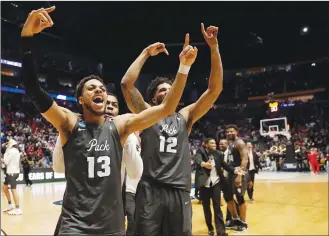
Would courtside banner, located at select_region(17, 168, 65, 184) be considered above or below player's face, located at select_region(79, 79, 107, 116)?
below

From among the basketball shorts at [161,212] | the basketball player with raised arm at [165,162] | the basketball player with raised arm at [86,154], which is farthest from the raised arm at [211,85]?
the basketball player with raised arm at [86,154]

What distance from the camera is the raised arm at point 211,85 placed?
336 cm

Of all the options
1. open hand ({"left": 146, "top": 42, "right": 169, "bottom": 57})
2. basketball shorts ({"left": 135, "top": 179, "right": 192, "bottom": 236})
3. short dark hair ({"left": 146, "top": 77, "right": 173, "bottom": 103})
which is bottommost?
basketball shorts ({"left": 135, "top": 179, "right": 192, "bottom": 236})

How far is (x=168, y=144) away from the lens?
328 cm

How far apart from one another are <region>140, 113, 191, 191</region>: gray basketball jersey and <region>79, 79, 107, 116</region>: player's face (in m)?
0.82

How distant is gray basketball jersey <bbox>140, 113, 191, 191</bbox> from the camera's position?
3188mm

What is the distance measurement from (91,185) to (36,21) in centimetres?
114

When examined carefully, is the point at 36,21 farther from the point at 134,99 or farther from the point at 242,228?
the point at 242,228

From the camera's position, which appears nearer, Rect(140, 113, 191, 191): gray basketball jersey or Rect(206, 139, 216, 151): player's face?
Rect(140, 113, 191, 191): gray basketball jersey

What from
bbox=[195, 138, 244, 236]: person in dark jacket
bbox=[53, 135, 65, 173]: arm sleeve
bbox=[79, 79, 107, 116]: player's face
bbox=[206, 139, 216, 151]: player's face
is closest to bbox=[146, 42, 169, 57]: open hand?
bbox=[79, 79, 107, 116]: player's face

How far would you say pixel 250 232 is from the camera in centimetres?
662

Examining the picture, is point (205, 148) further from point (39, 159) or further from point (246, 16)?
point (246, 16)

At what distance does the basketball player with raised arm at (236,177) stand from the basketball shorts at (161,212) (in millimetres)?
3719

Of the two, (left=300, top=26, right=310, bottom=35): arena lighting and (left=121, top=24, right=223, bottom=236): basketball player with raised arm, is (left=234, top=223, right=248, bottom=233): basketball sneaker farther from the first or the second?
(left=300, top=26, right=310, bottom=35): arena lighting
